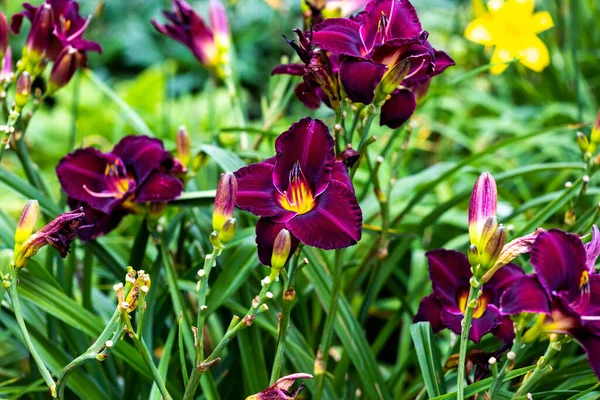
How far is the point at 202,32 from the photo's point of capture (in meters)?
1.18

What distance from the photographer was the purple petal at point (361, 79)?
688mm

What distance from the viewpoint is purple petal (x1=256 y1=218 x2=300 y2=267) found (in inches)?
25.7

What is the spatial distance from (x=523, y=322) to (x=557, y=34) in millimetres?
2130

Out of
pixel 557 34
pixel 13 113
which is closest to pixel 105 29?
pixel 557 34

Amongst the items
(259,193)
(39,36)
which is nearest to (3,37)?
(39,36)

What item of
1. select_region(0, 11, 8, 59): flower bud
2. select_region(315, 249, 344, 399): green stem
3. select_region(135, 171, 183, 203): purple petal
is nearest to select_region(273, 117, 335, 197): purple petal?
select_region(315, 249, 344, 399): green stem

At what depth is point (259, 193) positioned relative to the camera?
2.25 ft

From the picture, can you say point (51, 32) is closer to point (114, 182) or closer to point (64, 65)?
point (64, 65)

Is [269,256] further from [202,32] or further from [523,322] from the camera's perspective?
[202,32]

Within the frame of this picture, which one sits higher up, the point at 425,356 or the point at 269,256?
the point at 269,256

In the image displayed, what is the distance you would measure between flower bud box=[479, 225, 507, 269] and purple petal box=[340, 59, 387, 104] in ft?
0.59

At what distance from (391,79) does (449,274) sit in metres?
0.24

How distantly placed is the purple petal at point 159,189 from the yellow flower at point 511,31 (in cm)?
81

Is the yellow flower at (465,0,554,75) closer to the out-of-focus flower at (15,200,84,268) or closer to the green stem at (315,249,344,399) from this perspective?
the green stem at (315,249,344,399)
